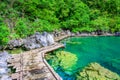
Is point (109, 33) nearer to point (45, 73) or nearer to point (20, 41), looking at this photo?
point (20, 41)

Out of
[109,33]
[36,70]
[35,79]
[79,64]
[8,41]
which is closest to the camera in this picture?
[35,79]

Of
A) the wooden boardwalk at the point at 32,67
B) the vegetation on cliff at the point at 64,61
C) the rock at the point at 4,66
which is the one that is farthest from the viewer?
the vegetation on cliff at the point at 64,61

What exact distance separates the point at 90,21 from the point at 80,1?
450 cm

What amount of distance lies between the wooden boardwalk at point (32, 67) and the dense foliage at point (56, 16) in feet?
20.3

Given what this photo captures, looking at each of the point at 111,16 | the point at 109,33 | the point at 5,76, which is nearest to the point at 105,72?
the point at 5,76

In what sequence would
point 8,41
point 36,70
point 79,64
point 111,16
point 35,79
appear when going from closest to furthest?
point 35,79 → point 36,70 → point 79,64 → point 8,41 → point 111,16

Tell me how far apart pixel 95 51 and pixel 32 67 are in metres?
10.2

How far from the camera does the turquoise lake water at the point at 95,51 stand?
2327 centimetres

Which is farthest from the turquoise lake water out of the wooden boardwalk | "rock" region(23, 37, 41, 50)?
"rock" region(23, 37, 41, 50)

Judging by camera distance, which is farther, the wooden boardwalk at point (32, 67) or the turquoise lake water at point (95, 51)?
the turquoise lake water at point (95, 51)

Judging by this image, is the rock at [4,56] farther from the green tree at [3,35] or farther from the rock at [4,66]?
the green tree at [3,35]

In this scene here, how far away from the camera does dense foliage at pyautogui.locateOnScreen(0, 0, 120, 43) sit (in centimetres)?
3103

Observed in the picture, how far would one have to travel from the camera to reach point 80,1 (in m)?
40.2

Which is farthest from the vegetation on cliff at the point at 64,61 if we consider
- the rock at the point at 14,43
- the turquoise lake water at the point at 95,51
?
the rock at the point at 14,43
